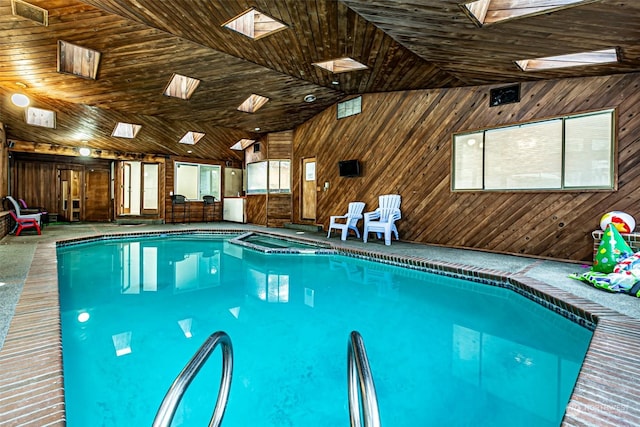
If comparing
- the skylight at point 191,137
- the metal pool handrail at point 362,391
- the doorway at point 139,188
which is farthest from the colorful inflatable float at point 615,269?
the doorway at point 139,188

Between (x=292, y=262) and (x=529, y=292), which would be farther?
(x=292, y=262)

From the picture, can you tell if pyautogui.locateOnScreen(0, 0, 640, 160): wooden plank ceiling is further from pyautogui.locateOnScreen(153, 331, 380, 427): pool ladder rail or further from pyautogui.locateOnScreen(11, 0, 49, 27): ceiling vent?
pyautogui.locateOnScreen(153, 331, 380, 427): pool ladder rail

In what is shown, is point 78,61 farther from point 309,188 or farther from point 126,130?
point 309,188

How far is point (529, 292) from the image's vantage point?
11.5ft

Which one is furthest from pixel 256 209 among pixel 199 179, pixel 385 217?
pixel 385 217

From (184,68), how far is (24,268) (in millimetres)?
4082

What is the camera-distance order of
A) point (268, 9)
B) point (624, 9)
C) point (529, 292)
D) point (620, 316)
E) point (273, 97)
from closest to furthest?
point (620, 316) → point (624, 9) → point (529, 292) → point (268, 9) → point (273, 97)

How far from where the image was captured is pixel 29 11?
14.3ft

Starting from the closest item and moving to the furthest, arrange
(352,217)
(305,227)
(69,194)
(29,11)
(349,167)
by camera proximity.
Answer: (29,11) → (352,217) → (349,167) → (305,227) → (69,194)

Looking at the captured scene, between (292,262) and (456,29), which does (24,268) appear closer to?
(292,262)

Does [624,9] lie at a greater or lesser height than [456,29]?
lesser

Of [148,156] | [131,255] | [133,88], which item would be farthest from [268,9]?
[148,156]

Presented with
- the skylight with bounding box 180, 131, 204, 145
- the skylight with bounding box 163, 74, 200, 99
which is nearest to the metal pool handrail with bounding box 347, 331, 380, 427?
the skylight with bounding box 163, 74, 200, 99

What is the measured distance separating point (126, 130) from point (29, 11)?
6.05 meters
